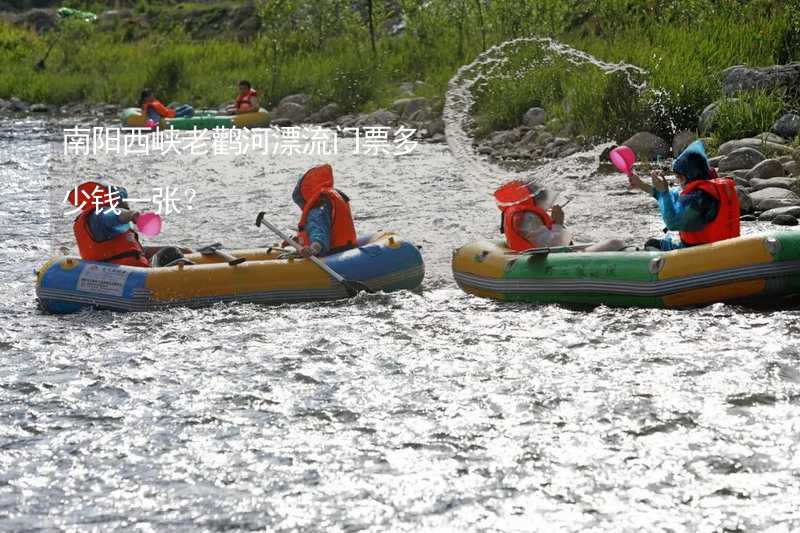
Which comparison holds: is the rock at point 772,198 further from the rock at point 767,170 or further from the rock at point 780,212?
the rock at point 767,170

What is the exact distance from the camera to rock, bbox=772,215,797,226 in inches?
360

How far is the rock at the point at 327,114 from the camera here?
61.6 ft

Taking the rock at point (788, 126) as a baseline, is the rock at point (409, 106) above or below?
above

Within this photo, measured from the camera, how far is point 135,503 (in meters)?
4.64

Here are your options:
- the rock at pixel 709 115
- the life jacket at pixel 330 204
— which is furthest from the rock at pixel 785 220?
the life jacket at pixel 330 204

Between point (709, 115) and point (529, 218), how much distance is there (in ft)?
16.1

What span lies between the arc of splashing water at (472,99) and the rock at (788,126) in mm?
1918

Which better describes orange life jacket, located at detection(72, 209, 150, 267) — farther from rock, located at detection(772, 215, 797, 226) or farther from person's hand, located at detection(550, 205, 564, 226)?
rock, located at detection(772, 215, 797, 226)

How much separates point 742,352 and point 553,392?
3.68 ft

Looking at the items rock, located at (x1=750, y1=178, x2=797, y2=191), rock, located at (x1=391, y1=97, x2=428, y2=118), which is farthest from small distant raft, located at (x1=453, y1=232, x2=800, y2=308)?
rock, located at (x1=391, y1=97, x2=428, y2=118)

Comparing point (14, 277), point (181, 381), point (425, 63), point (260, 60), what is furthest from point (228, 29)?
point (181, 381)

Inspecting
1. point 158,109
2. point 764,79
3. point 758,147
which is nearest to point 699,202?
point 758,147

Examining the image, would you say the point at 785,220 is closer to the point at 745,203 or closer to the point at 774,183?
the point at 745,203

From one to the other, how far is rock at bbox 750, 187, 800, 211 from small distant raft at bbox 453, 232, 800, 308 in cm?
286
